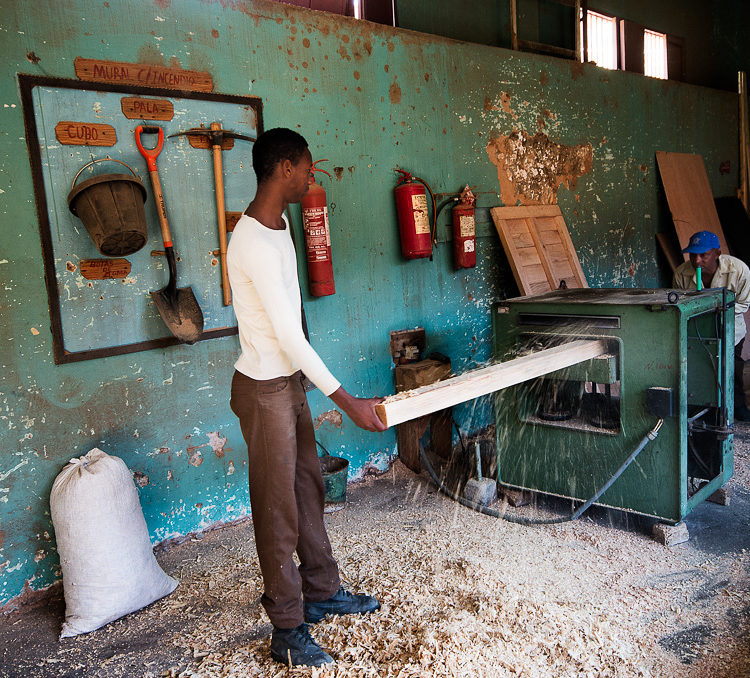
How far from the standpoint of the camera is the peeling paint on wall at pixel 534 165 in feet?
15.2

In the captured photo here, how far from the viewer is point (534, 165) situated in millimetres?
4871

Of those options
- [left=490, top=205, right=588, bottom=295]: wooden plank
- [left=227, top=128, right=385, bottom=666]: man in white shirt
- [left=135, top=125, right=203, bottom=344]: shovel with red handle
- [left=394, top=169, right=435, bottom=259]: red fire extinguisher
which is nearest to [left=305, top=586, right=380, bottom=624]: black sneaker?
[left=227, top=128, right=385, bottom=666]: man in white shirt

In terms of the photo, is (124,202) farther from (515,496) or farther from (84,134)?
(515,496)

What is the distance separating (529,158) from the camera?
4828 millimetres

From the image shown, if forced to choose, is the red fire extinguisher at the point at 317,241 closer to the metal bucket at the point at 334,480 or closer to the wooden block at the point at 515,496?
the metal bucket at the point at 334,480

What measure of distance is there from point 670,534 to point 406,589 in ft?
4.20

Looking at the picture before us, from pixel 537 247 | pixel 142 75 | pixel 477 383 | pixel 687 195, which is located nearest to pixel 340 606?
pixel 477 383

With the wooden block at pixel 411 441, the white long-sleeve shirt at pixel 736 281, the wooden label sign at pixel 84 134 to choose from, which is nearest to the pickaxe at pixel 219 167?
the wooden label sign at pixel 84 134

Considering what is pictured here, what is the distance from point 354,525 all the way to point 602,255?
3567mm

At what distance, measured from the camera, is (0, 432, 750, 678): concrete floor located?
222 cm

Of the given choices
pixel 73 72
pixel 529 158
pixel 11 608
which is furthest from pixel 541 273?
pixel 11 608

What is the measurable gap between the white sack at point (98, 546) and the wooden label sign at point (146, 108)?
158 centimetres

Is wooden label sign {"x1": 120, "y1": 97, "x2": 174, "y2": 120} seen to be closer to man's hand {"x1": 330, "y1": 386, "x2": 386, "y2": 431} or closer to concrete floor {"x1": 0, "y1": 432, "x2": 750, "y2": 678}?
man's hand {"x1": 330, "y1": 386, "x2": 386, "y2": 431}

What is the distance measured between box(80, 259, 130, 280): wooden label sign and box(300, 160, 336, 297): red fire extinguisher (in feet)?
3.26
